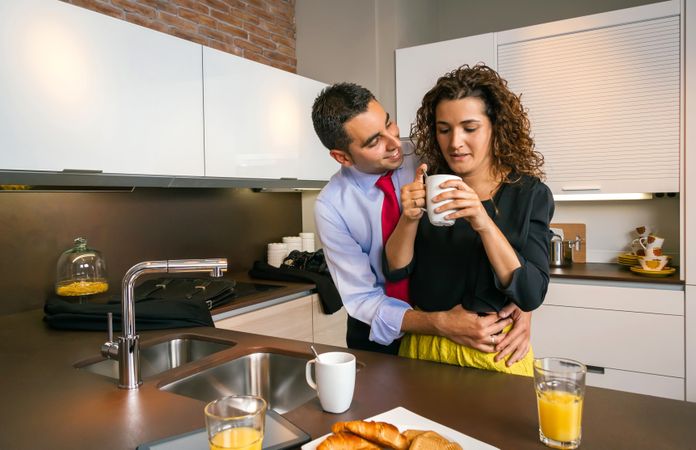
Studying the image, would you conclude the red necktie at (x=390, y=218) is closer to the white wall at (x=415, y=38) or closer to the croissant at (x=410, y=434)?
the croissant at (x=410, y=434)

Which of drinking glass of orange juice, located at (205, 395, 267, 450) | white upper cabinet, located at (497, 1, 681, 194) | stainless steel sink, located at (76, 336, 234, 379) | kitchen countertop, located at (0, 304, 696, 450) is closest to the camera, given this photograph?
drinking glass of orange juice, located at (205, 395, 267, 450)

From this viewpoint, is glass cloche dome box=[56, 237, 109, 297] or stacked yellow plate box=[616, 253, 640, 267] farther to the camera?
stacked yellow plate box=[616, 253, 640, 267]

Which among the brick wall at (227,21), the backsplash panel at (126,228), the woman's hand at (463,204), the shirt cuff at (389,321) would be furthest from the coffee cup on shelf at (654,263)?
the brick wall at (227,21)

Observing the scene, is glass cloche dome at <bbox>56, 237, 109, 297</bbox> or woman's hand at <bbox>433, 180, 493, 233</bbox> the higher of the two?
woman's hand at <bbox>433, 180, 493, 233</bbox>

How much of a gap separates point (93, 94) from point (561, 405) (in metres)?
2.01

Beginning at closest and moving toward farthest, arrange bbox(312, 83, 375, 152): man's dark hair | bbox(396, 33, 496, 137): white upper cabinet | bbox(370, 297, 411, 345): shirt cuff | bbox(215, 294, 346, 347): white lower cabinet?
1. bbox(370, 297, 411, 345): shirt cuff
2. bbox(312, 83, 375, 152): man's dark hair
3. bbox(215, 294, 346, 347): white lower cabinet
4. bbox(396, 33, 496, 137): white upper cabinet

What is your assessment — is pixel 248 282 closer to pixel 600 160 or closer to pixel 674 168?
pixel 600 160

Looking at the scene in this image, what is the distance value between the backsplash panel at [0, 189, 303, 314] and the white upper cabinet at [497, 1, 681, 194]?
1.79 m

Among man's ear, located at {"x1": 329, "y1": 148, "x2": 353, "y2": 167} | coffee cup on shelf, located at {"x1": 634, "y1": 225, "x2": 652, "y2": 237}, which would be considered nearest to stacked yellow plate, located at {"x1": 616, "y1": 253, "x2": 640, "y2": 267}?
coffee cup on shelf, located at {"x1": 634, "y1": 225, "x2": 652, "y2": 237}

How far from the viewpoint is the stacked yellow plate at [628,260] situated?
9.78ft

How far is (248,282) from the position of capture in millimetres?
2941

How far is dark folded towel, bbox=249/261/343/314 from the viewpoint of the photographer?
291 cm

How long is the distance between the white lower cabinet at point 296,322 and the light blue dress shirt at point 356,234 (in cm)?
99

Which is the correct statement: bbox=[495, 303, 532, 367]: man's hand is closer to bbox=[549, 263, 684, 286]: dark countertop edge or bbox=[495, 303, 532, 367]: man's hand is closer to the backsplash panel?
bbox=[549, 263, 684, 286]: dark countertop edge
